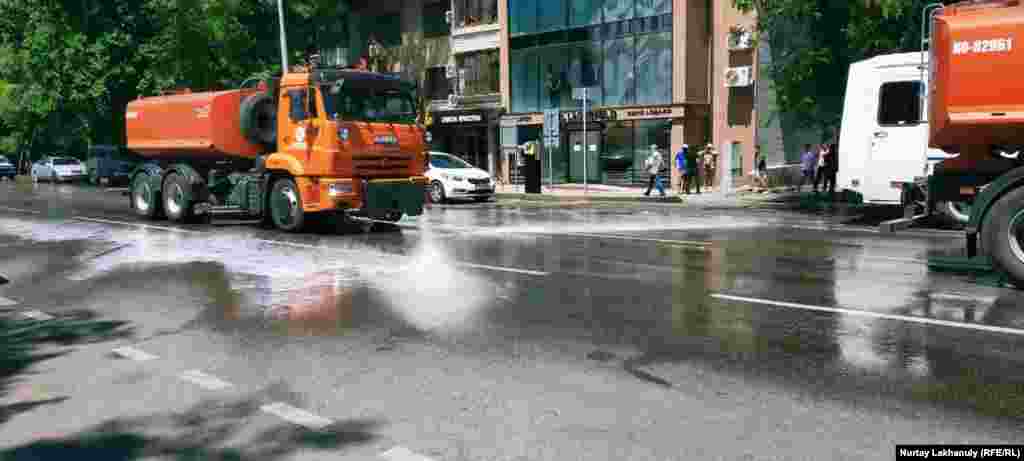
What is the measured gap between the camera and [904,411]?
453 centimetres

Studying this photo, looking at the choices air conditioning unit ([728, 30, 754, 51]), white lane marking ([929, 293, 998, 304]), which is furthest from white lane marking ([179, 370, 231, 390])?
air conditioning unit ([728, 30, 754, 51])

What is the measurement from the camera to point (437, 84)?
3981cm

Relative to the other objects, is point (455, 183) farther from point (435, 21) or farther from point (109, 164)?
point (109, 164)

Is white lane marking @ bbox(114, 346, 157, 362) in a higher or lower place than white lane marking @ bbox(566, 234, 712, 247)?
lower

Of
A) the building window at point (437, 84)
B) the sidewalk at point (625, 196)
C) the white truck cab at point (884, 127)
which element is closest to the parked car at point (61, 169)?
the building window at point (437, 84)

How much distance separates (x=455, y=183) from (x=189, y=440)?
20.4 meters

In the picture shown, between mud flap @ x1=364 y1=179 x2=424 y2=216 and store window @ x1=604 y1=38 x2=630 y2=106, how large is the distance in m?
18.9

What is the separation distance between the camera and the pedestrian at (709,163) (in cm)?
2892

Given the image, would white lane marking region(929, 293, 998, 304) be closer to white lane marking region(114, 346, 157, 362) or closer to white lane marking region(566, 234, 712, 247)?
white lane marking region(566, 234, 712, 247)

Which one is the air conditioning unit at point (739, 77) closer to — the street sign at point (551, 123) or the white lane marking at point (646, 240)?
the street sign at point (551, 123)

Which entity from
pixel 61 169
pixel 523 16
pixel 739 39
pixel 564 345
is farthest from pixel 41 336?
pixel 61 169

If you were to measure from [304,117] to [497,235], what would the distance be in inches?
157

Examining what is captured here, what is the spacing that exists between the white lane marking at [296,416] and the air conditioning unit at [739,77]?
89.3 feet

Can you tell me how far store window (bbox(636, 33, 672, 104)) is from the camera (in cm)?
3097
